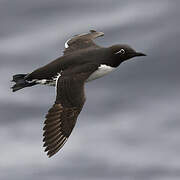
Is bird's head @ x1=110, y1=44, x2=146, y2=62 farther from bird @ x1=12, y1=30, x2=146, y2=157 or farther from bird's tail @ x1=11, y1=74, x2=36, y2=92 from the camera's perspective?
bird's tail @ x1=11, y1=74, x2=36, y2=92

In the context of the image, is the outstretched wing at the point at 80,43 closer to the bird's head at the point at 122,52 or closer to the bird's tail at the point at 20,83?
the bird's head at the point at 122,52

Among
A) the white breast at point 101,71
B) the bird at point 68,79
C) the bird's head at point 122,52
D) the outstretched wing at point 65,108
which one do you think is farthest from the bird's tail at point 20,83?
the bird's head at point 122,52

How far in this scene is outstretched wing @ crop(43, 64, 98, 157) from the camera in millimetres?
13398

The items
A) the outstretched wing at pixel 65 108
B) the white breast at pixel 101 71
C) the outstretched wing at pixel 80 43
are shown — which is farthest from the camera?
the outstretched wing at pixel 80 43

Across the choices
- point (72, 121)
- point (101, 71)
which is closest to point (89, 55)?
point (101, 71)

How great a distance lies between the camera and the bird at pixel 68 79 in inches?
531

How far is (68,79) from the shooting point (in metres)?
14.0

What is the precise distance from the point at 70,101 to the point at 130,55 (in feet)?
4.89

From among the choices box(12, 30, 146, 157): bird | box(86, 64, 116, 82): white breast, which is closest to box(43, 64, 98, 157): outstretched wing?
box(12, 30, 146, 157): bird

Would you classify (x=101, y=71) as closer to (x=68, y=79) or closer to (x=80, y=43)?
(x=68, y=79)

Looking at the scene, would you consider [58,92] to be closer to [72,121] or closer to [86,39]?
[72,121]

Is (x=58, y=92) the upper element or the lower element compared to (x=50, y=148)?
upper

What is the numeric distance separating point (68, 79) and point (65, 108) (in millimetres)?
519

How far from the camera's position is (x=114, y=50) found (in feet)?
47.7
